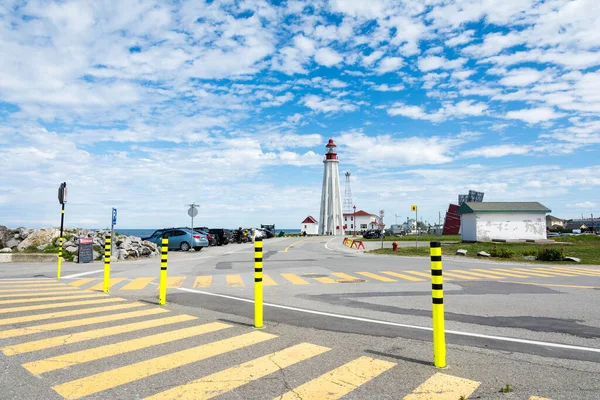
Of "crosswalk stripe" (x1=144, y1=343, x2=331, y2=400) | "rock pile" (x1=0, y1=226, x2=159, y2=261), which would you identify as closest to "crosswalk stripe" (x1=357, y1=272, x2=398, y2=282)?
"crosswalk stripe" (x1=144, y1=343, x2=331, y2=400)

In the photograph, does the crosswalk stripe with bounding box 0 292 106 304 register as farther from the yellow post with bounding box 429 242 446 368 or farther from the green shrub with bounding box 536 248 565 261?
the green shrub with bounding box 536 248 565 261

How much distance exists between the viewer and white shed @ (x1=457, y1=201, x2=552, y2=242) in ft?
133

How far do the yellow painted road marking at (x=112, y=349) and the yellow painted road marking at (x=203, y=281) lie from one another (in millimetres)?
5894

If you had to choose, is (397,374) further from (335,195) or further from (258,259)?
(335,195)

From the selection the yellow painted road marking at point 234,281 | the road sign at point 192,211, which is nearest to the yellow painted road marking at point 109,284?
the yellow painted road marking at point 234,281

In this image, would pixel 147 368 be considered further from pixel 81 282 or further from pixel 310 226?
pixel 310 226

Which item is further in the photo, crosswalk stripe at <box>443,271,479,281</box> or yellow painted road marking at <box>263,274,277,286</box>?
crosswalk stripe at <box>443,271,479,281</box>

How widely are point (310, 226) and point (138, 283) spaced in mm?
91526

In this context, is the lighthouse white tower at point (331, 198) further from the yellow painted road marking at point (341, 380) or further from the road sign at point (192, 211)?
the yellow painted road marking at point (341, 380)

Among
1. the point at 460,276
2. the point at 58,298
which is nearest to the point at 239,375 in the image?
the point at 58,298

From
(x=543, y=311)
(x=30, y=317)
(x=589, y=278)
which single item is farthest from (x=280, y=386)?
(x=589, y=278)

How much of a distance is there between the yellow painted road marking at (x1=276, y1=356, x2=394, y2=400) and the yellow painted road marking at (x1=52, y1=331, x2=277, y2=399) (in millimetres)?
1526

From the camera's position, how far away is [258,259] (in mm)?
7102

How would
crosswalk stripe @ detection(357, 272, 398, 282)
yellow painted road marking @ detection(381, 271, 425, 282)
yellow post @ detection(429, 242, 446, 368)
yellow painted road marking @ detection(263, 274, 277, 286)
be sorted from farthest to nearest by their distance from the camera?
yellow painted road marking @ detection(381, 271, 425, 282), crosswalk stripe @ detection(357, 272, 398, 282), yellow painted road marking @ detection(263, 274, 277, 286), yellow post @ detection(429, 242, 446, 368)
